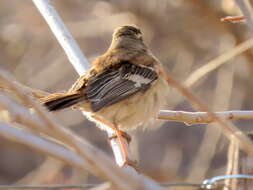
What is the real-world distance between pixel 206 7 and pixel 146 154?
3037mm

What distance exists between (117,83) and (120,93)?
0.36ft

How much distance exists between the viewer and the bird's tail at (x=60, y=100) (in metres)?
3.55

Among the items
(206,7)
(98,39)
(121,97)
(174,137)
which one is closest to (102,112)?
(121,97)

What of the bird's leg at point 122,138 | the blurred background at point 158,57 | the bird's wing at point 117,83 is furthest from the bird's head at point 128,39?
the blurred background at point 158,57

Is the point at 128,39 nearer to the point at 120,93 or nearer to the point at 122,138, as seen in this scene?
the point at 120,93

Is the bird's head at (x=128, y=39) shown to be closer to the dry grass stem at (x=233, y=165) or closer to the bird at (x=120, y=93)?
the bird at (x=120, y=93)

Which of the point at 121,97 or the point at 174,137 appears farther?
the point at 174,137

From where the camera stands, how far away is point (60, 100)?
3645 mm

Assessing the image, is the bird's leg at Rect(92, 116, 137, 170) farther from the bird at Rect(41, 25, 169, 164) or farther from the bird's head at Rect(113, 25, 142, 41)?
the bird's head at Rect(113, 25, 142, 41)

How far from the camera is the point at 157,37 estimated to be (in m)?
7.31

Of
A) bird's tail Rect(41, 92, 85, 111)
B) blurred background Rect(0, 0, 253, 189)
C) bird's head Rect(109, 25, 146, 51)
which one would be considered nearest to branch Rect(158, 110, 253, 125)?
bird's tail Rect(41, 92, 85, 111)

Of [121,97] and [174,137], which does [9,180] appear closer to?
[174,137]

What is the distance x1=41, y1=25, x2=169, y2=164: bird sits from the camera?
12.9 ft

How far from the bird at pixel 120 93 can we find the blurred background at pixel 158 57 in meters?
1.87
